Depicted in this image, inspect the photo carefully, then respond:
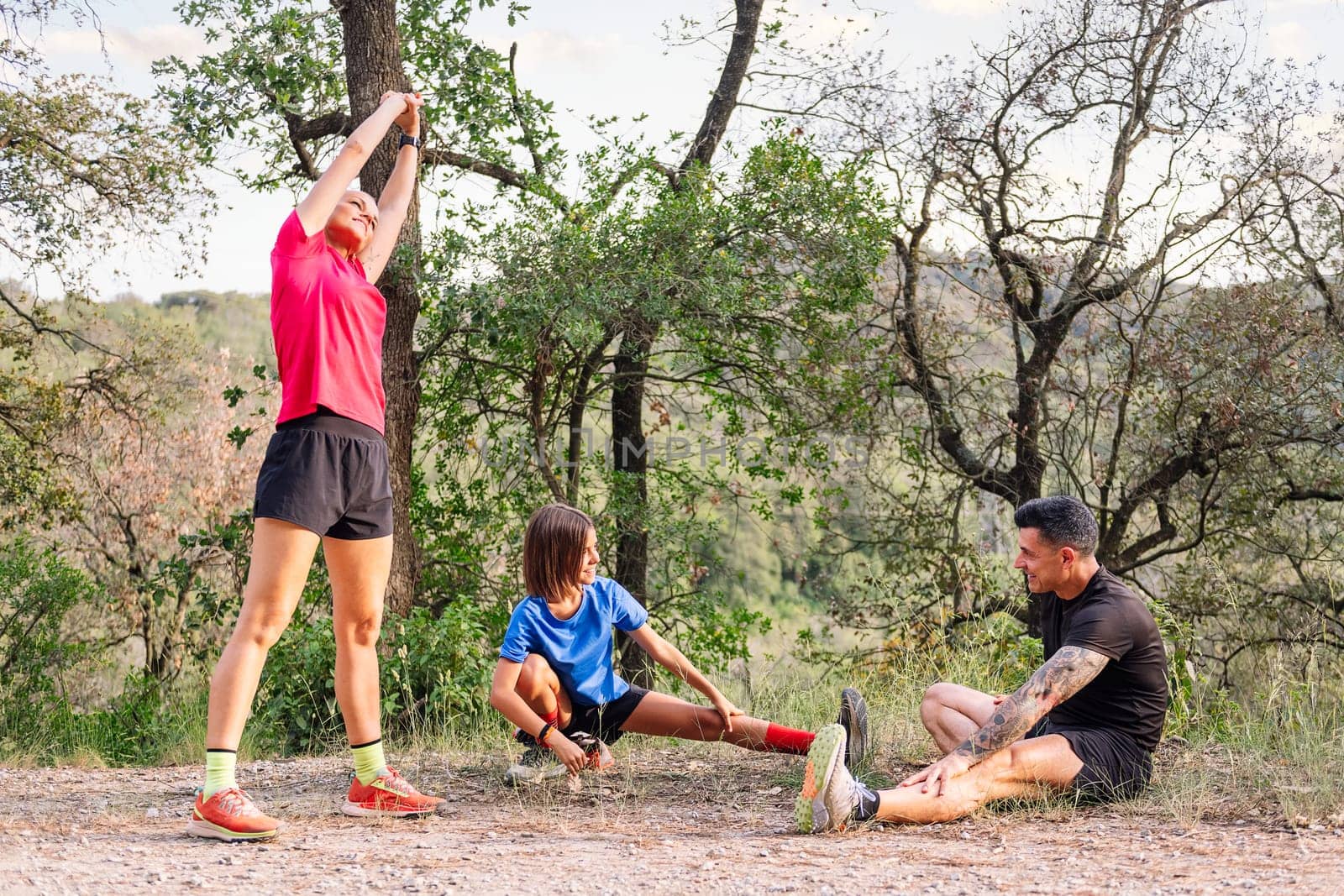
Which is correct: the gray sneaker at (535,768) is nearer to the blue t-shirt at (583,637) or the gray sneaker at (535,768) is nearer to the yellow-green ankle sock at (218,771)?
the blue t-shirt at (583,637)

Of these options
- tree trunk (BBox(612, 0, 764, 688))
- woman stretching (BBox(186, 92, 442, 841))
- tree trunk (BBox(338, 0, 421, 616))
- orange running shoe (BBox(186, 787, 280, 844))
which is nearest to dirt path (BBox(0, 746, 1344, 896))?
orange running shoe (BBox(186, 787, 280, 844))

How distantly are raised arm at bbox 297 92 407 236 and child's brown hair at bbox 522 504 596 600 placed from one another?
1236mm

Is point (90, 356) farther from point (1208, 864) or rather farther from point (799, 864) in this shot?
point (1208, 864)

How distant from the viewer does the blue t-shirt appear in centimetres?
406

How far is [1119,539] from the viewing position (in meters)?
8.95

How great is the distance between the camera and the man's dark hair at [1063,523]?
376cm

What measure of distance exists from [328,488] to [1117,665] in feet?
8.18

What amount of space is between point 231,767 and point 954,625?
632cm

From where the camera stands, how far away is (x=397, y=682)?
6.11m

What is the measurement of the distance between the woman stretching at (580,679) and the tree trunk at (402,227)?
288 centimetres

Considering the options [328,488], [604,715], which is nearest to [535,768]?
[604,715]

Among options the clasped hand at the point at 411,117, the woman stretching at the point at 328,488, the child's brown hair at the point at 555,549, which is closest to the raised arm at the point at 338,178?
the woman stretching at the point at 328,488

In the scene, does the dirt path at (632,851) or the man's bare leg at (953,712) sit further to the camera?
the man's bare leg at (953,712)

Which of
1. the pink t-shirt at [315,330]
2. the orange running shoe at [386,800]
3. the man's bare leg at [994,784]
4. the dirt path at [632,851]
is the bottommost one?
the dirt path at [632,851]
